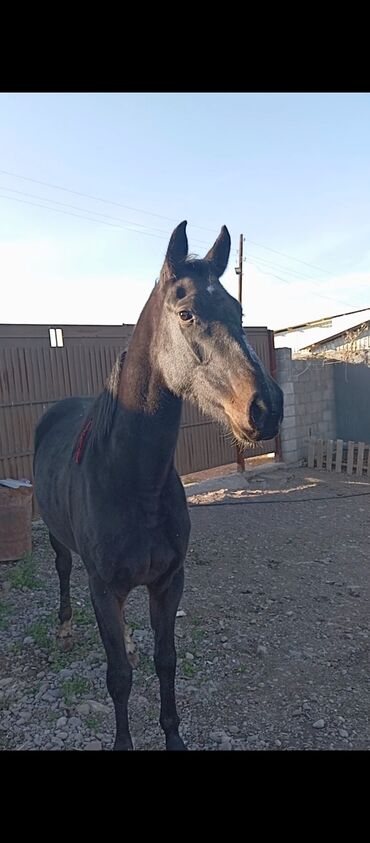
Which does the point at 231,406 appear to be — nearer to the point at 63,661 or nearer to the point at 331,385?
the point at 63,661

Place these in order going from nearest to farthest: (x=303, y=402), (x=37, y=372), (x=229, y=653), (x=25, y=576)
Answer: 1. (x=229, y=653)
2. (x=25, y=576)
3. (x=37, y=372)
4. (x=303, y=402)

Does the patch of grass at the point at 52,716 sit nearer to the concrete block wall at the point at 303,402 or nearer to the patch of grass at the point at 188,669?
the patch of grass at the point at 188,669

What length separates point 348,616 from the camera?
3691 mm

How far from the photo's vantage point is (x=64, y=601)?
3.55 m

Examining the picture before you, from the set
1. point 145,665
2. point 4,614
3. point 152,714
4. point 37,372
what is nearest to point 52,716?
point 152,714

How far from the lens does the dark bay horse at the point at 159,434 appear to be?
1.62 m

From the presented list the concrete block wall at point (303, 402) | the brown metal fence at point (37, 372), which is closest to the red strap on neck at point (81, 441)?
the brown metal fence at point (37, 372)

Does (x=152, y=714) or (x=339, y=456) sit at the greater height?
(x=339, y=456)

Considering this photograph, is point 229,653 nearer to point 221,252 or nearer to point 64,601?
point 64,601

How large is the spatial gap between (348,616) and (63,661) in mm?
2065

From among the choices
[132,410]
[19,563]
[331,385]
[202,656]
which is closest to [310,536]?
[202,656]

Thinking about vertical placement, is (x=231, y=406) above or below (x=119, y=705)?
above

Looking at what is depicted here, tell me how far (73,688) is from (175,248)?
2487mm

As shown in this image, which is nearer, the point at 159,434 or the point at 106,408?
the point at 159,434
